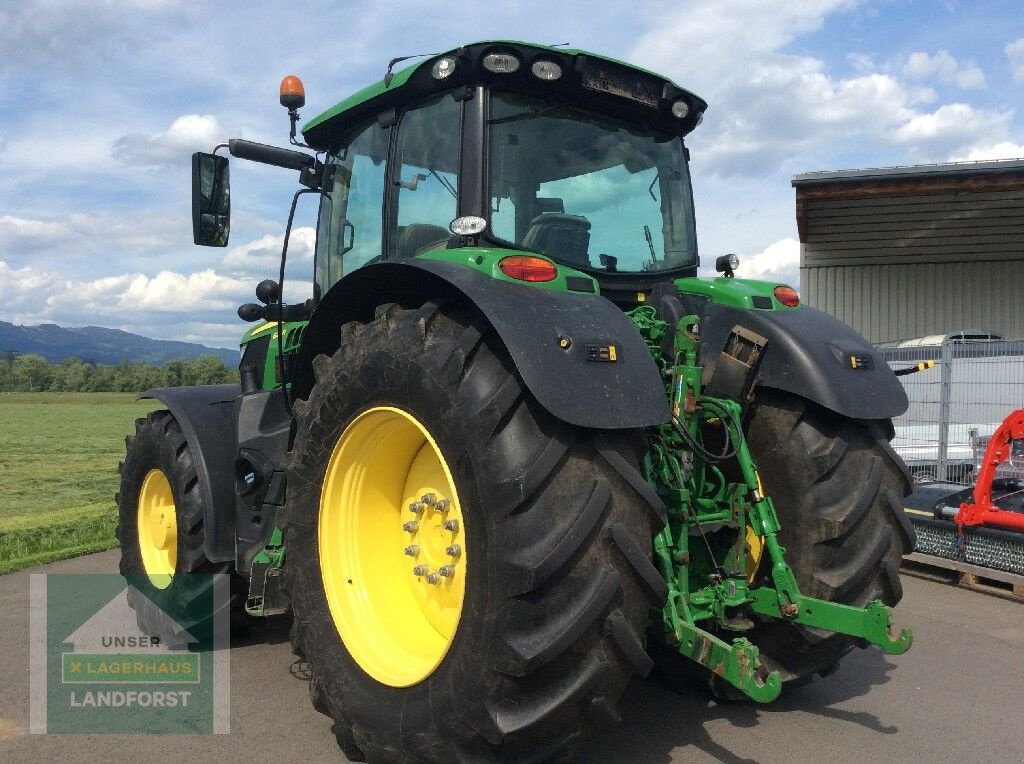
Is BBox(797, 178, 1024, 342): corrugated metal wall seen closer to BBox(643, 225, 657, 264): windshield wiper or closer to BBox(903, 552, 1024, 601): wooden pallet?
BBox(903, 552, 1024, 601): wooden pallet

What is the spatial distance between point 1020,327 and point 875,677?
17063 mm

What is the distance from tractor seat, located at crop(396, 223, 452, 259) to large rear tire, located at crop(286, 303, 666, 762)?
2.01 feet

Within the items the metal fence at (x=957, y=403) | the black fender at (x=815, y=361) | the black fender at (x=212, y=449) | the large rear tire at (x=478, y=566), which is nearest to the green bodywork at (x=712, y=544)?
the black fender at (x=815, y=361)

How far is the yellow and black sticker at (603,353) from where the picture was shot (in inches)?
103

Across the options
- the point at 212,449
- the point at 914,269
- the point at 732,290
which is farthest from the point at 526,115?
the point at 914,269

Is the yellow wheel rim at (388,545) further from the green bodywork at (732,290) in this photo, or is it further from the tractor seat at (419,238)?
the green bodywork at (732,290)

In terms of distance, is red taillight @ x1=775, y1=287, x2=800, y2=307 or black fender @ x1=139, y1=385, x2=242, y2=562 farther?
black fender @ x1=139, y1=385, x2=242, y2=562

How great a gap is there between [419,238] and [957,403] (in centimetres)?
674

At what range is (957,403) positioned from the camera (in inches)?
332

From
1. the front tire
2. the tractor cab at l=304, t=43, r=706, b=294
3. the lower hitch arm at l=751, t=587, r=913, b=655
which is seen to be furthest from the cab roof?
the lower hitch arm at l=751, t=587, r=913, b=655

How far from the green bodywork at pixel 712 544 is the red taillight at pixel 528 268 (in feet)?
2.28

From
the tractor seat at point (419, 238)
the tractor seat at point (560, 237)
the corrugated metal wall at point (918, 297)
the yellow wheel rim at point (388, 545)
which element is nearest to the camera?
the yellow wheel rim at point (388, 545)

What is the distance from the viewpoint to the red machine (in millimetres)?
5605

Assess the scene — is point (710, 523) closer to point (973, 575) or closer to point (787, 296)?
point (787, 296)
